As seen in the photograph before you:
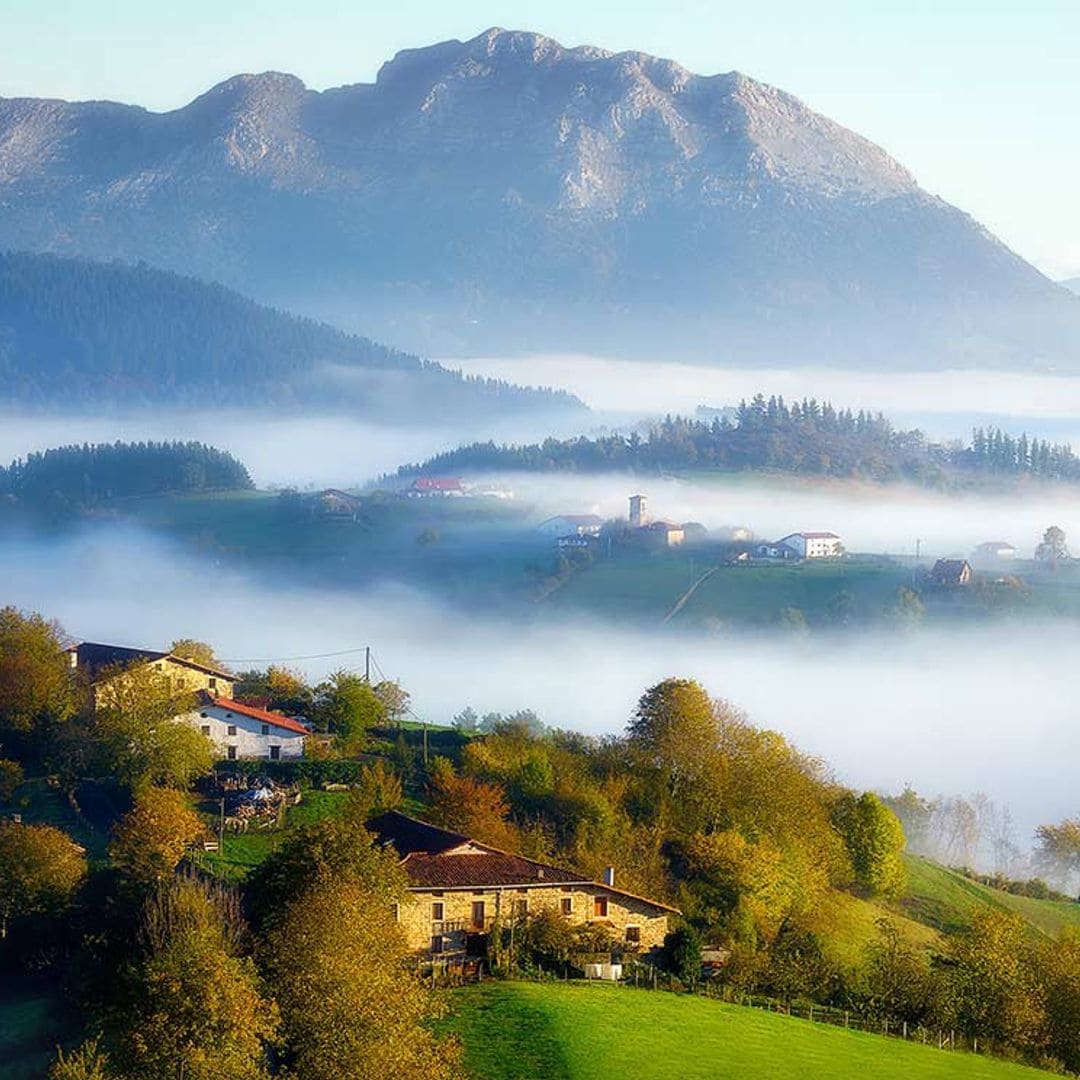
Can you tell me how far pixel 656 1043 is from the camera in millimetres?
46281

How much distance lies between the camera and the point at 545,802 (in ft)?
211

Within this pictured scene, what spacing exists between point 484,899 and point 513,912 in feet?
2.75

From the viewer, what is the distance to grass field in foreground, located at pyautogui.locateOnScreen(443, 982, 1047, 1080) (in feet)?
145

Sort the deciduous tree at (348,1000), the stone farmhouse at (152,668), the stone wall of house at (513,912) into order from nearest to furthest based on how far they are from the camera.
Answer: the deciduous tree at (348,1000)
the stone wall of house at (513,912)
the stone farmhouse at (152,668)

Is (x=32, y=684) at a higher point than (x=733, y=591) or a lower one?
higher

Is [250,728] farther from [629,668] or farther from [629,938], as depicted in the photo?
[629,668]

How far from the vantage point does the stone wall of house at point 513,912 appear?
52.4 metres

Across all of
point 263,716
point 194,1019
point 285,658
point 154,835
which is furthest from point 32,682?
point 285,658

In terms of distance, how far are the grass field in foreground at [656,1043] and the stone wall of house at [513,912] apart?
2.65 m

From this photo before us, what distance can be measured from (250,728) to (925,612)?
414ft

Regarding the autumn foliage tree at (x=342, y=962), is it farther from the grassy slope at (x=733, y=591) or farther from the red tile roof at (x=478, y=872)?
the grassy slope at (x=733, y=591)

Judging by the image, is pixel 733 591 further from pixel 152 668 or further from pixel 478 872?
pixel 478 872

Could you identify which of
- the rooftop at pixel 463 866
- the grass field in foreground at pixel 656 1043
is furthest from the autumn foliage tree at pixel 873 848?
the grass field in foreground at pixel 656 1043

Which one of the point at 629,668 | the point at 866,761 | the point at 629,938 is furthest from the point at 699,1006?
the point at 629,668
